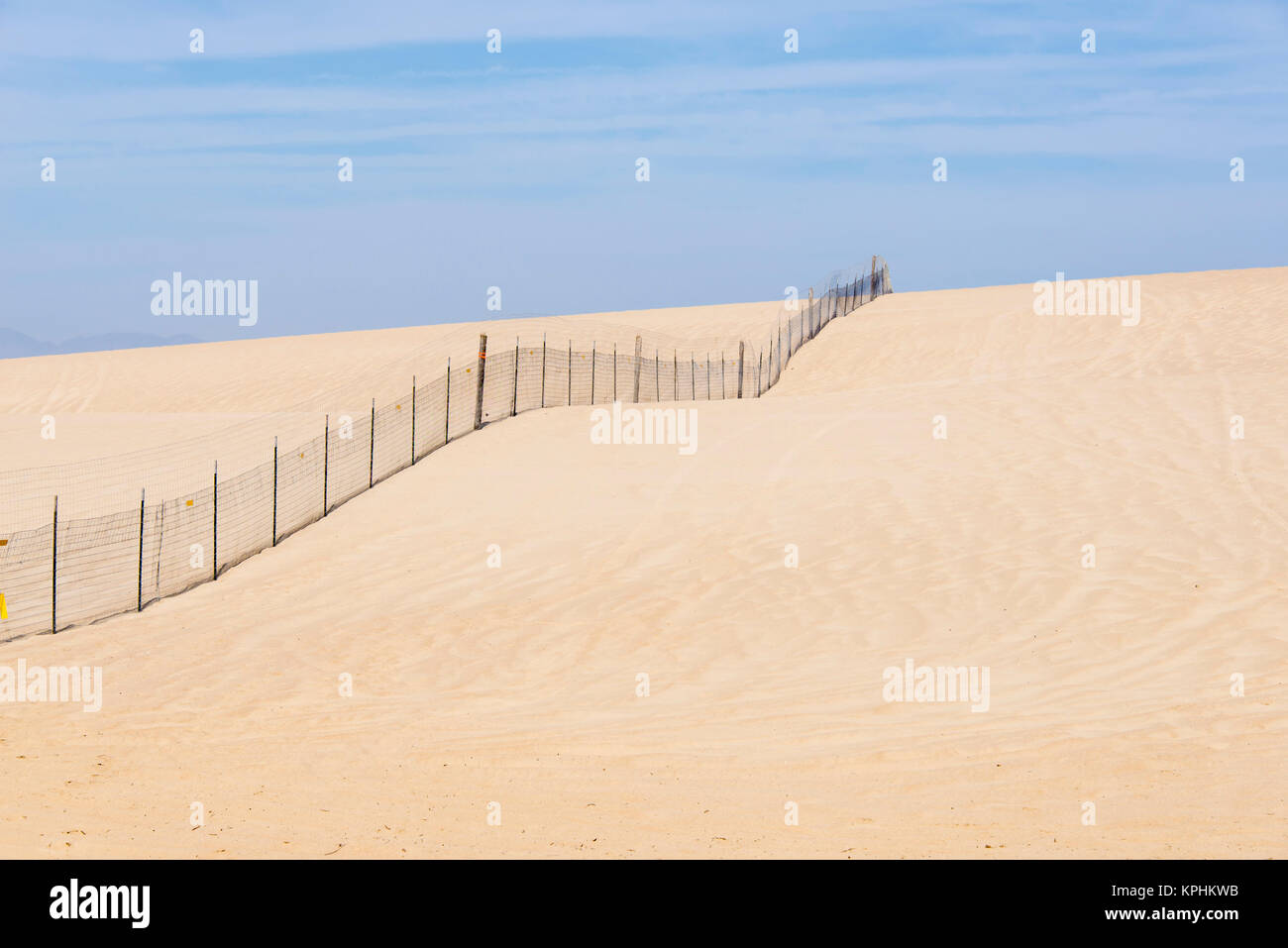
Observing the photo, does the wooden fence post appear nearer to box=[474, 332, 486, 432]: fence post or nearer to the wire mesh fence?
the wire mesh fence

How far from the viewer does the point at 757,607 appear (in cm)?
1220

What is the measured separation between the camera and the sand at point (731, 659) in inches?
265

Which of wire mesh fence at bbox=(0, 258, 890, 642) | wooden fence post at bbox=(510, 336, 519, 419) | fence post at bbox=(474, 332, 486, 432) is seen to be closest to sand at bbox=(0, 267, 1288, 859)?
wire mesh fence at bbox=(0, 258, 890, 642)

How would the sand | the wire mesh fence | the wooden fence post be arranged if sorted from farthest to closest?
the wooden fence post < the wire mesh fence < the sand

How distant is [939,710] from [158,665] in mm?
6754

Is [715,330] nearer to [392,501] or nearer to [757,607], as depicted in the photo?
[392,501]

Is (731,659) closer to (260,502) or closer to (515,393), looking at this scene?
(260,502)

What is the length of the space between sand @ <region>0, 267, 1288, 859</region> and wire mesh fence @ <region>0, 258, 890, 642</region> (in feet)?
2.21

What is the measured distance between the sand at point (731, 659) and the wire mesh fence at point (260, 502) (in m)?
0.67

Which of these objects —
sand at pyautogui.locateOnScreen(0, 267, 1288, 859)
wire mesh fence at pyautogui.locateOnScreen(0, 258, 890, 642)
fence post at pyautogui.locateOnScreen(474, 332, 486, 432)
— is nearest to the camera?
sand at pyautogui.locateOnScreen(0, 267, 1288, 859)

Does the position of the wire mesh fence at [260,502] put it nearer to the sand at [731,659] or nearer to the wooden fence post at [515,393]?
the wooden fence post at [515,393]

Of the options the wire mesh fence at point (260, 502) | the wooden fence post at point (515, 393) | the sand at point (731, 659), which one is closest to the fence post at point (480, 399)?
the wire mesh fence at point (260, 502)

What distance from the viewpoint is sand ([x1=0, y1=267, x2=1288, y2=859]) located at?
6723 mm

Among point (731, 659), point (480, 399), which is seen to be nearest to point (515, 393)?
point (480, 399)
